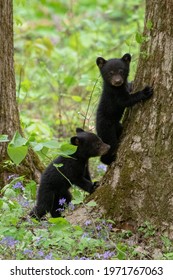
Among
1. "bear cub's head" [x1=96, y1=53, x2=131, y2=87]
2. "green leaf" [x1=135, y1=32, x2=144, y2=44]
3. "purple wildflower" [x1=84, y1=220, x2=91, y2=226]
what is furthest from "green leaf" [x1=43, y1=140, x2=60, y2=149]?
"bear cub's head" [x1=96, y1=53, x2=131, y2=87]

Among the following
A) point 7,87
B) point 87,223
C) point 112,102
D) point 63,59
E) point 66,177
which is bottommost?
point 87,223

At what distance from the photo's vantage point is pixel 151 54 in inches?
225

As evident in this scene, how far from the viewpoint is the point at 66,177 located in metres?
6.39

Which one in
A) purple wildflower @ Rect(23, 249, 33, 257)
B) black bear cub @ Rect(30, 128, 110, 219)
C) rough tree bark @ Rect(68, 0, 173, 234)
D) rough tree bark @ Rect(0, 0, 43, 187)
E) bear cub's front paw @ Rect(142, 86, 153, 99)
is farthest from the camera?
rough tree bark @ Rect(0, 0, 43, 187)

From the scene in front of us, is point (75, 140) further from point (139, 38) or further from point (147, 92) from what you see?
point (139, 38)

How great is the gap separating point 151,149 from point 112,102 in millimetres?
1140

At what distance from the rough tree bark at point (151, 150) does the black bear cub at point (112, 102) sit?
443mm

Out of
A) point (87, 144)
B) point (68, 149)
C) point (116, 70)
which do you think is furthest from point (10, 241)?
point (116, 70)

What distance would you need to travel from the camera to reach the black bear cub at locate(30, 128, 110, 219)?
6.35 meters

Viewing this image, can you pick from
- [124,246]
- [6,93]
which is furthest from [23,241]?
[6,93]

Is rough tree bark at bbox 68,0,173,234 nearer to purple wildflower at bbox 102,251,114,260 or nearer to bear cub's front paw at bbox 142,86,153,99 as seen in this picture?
bear cub's front paw at bbox 142,86,153,99

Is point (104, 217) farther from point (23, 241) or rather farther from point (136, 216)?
point (23, 241)

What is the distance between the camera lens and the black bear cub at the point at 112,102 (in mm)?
6406
